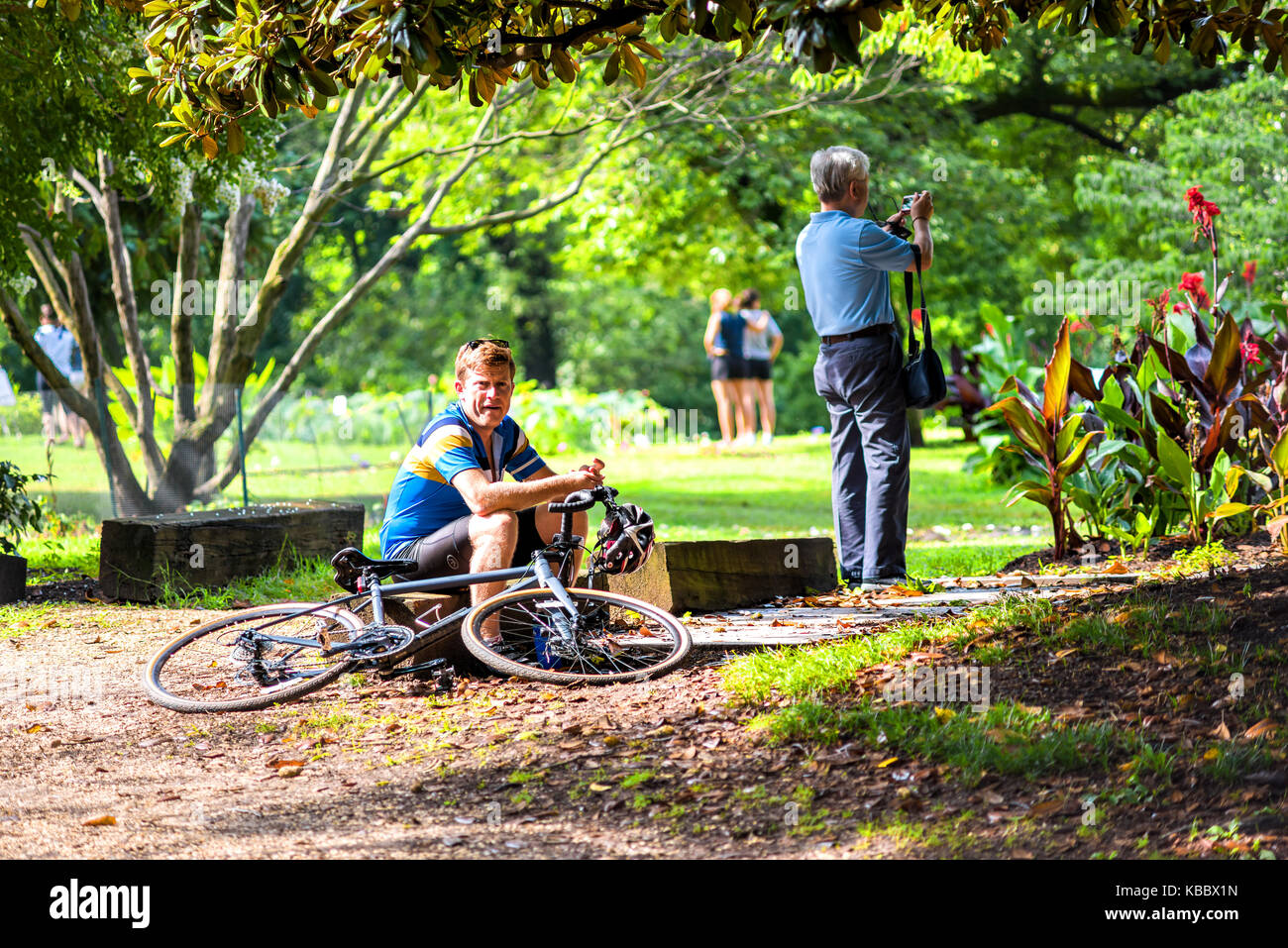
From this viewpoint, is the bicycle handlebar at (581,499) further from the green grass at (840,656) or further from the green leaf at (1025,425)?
the green leaf at (1025,425)

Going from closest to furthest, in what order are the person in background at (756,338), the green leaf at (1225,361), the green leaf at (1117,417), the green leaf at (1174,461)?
the green leaf at (1174,461) → the green leaf at (1225,361) → the green leaf at (1117,417) → the person in background at (756,338)

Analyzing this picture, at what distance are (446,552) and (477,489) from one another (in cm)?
34

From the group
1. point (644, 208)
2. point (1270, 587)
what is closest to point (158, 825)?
point (1270, 587)

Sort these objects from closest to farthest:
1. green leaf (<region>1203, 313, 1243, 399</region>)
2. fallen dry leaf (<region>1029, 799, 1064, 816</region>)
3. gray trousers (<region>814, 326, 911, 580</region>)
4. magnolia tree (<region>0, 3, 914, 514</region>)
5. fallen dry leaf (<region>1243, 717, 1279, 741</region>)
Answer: fallen dry leaf (<region>1029, 799, 1064, 816</region>) < fallen dry leaf (<region>1243, 717, 1279, 741</region>) < gray trousers (<region>814, 326, 911, 580</region>) < green leaf (<region>1203, 313, 1243, 399</region>) < magnolia tree (<region>0, 3, 914, 514</region>)

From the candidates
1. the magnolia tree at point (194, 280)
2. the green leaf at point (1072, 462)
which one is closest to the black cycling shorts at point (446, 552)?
the green leaf at point (1072, 462)

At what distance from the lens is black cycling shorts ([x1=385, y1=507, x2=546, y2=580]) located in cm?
536

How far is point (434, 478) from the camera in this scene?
5.53 meters

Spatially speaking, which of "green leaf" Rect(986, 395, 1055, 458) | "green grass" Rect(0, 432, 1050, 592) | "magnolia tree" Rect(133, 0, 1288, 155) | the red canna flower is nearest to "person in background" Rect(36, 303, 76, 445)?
"green grass" Rect(0, 432, 1050, 592)

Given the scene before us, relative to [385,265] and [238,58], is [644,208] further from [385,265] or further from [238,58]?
[238,58]

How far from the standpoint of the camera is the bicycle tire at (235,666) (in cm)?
505

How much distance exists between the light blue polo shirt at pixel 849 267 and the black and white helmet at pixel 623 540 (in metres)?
1.65

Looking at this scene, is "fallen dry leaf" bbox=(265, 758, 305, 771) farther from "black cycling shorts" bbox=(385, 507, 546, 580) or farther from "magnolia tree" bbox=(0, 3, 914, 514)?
"magnolia tree" bbox=(0, 3, 914, 514)

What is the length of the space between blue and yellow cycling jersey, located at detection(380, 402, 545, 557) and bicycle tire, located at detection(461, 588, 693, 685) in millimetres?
492
